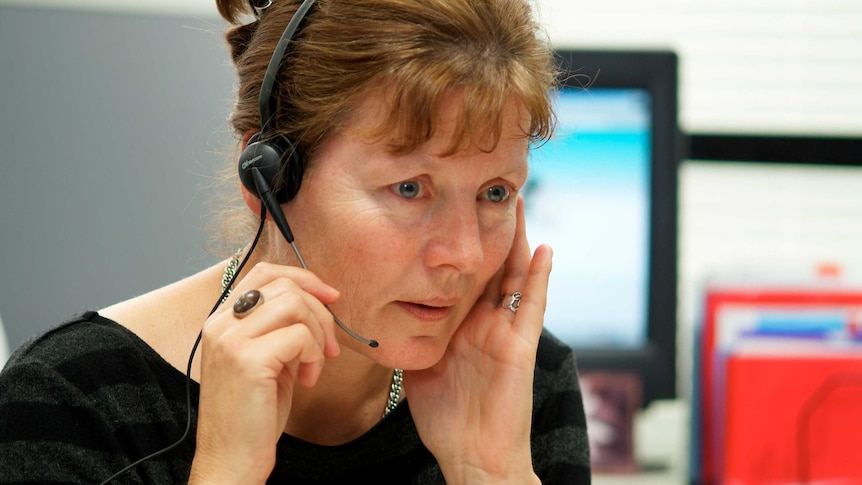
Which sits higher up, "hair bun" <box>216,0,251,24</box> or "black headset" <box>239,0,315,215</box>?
"hair bun" <box>216,0,251,24</box>

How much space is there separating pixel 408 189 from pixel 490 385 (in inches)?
13.9

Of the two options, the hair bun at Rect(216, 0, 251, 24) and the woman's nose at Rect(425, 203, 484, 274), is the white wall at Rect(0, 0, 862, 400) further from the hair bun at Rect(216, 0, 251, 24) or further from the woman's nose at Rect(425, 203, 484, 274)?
the woman's nose at Rect(425, 203, 484, 274)

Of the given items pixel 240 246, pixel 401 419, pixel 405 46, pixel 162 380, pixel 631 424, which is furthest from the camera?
pixel 631 424

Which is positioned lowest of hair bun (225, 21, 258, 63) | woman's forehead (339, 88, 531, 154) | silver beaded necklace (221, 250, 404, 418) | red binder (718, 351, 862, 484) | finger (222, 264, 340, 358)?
red binder (718, 351, 862, 484)

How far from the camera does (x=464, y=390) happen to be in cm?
141

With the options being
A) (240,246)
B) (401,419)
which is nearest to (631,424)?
(401,419)

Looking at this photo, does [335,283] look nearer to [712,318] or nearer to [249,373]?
[249,373]

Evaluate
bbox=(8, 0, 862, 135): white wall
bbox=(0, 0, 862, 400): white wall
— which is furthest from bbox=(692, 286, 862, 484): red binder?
bbox=(8, 0, 862, 135): white wall

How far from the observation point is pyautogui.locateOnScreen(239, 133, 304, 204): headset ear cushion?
3.83 feet

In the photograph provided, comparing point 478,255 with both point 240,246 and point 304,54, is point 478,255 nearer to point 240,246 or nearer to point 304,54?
point 304,54

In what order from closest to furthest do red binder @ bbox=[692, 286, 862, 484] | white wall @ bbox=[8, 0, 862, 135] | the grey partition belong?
1. the grey partition
2. red binder @ bbox=[692, 286, 862, 484]
3. white wall @ bbox=[8, 0, 862, 135]

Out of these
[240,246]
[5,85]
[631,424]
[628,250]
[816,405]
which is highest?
[5,85]

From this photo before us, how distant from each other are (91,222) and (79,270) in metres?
0.09

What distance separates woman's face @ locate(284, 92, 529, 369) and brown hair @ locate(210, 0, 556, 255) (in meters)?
0.02
